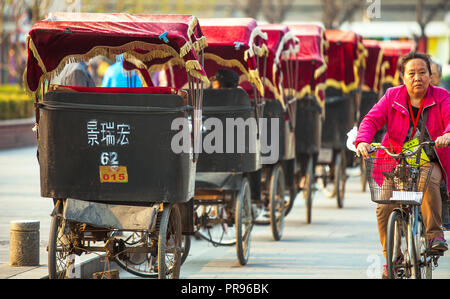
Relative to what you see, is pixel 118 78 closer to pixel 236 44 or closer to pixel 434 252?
pixel 236 44

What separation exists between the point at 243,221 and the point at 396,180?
281 centimetres

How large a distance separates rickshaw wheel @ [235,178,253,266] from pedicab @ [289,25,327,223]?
7.07ft

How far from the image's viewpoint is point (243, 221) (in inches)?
336

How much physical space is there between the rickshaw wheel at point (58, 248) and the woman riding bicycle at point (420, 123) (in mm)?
2192

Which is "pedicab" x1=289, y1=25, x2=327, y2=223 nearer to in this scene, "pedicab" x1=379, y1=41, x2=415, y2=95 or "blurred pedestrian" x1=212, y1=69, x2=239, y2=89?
"blurred pedestrian" x1=212, y1=69, x2=239, y2=89

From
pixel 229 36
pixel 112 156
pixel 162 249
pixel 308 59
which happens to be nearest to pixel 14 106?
pixel 308 59

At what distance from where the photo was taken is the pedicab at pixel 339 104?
41.6 ft

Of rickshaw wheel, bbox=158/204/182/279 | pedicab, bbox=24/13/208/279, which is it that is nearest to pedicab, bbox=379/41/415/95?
rickshaw wheel, bbox=158/204/182/279

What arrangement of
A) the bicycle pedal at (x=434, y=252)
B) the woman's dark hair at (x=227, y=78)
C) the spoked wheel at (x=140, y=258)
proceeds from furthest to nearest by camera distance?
1. the woman's dark hair at (x=227, y=78)
2. the spoked wheel at (x=140, y=258)
3. the bicycle pedal at (x=434, y=252)

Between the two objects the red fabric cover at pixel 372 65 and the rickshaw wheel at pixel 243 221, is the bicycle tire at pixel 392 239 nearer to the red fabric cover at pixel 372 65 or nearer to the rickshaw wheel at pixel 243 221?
the rickshaw wheel at pixel 243 221

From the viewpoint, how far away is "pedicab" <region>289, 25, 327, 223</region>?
1113 centimetres

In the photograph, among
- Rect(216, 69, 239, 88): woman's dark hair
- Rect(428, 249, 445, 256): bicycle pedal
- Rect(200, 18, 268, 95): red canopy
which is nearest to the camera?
Rect(428, 249, 445, 256): bicycle pedal

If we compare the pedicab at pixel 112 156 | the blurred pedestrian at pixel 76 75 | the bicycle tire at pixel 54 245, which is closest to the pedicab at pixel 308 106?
the blurred pedestrian at pixel 76 75
